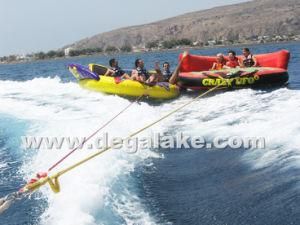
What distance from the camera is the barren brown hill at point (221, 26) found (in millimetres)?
85519

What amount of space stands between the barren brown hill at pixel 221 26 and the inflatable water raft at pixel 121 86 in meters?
67.6

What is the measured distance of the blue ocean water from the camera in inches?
173

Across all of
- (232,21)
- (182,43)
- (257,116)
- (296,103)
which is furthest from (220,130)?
(232,21)

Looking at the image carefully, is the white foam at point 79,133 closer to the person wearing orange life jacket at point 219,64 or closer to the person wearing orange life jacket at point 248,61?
the person wearing orange life jacket at point 219,64

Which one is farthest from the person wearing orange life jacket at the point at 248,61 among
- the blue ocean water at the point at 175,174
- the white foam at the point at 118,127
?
the blue ocean water at the point at 175,174

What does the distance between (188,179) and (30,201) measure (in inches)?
65.0

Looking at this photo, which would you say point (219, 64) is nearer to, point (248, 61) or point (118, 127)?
point (248, 61)

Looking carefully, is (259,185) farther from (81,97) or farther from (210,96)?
(81,97)

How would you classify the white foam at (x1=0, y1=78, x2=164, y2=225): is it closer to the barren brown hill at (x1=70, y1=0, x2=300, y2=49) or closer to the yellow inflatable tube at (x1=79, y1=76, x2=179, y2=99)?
the yellow inflatable tube at (x1=79, y1=76, x2=179, y2=99)

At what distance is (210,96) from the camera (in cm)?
1068

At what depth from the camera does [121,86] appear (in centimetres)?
1115

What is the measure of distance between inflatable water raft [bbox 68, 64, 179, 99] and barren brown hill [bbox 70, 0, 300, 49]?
222 feet

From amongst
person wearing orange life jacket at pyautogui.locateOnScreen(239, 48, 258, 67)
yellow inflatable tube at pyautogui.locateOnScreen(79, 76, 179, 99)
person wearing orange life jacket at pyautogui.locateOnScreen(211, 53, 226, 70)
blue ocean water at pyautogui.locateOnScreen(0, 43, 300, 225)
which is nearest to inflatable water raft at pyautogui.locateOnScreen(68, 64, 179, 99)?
yellow inflatable tube at pyautogui.locateOnScreen(79, 76, 179, 99)

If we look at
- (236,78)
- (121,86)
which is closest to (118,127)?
(121,86)
